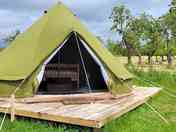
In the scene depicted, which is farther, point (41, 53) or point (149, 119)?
point (41, 53)

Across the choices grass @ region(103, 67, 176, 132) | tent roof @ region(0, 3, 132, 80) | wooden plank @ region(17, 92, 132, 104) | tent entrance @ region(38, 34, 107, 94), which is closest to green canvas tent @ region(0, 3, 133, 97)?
tent roof @ region(0, 3, 132, 80)

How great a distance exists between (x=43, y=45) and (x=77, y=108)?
5.62 ft

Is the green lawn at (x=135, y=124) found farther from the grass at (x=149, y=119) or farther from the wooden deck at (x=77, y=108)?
the wooden deck at (x=77, y=108)

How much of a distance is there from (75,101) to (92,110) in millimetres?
742

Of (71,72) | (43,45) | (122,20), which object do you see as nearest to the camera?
(43,45)

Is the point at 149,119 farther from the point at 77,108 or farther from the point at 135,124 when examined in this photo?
the point at 77,108

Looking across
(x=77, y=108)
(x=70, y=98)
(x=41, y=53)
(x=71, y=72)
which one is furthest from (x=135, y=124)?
(x=71, y=72)

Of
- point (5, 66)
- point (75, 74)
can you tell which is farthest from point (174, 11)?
point (5, 66)

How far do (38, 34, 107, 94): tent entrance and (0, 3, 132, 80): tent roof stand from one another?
469mm

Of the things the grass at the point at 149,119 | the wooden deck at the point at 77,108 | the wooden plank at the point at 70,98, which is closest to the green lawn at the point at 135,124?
the grass at the point at 149,119

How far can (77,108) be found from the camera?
18.1 feet

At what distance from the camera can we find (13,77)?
6.10 m

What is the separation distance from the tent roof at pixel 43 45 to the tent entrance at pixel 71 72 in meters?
0.47

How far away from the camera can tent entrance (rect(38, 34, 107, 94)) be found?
7546 mm
